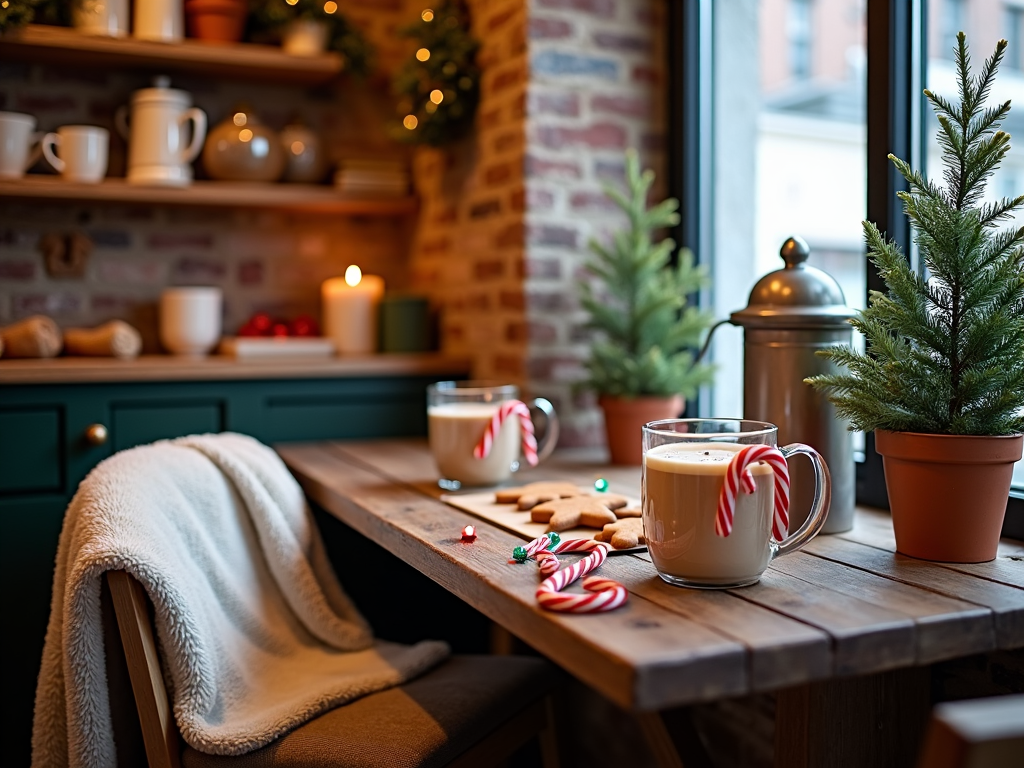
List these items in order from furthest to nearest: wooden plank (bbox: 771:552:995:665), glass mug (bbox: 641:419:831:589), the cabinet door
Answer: the cabinet door < glass mug (bbox: 641:419:831:589) < wooden plank (bbox: 771:552:995:665)

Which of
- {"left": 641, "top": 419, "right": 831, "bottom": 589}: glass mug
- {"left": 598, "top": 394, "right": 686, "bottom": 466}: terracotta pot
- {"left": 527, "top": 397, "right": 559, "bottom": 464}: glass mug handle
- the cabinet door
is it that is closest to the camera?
{"left": 641, "top": 419, "right": 831, "bottom": 589}: glass mug

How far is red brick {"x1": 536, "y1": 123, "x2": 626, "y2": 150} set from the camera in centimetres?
235

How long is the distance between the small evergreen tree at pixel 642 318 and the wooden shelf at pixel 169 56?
957mm

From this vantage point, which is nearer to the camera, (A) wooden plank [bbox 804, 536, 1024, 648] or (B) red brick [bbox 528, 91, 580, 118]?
(A) wooden plank [bbox 804, 536, 1024, 648]

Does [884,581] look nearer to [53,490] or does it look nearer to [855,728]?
[855,728]

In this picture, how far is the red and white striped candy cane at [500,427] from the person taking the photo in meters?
1.80

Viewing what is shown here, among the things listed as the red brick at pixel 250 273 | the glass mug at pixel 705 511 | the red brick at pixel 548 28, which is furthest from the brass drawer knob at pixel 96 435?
the glass mug at pixel 705 511

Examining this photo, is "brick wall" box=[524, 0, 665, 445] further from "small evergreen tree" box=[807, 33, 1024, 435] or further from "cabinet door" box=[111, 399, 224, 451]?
"small evergreen tree" box=[807, 33, 1024, 435]

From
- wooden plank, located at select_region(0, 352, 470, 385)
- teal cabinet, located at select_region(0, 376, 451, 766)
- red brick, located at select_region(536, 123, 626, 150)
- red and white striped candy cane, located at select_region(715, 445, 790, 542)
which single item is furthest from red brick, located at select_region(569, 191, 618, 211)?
red and white striped candy cane, located at select_region(715, 445, 790, 542)

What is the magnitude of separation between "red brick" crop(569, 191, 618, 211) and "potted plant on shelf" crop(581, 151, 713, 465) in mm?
149

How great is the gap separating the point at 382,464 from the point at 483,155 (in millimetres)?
846

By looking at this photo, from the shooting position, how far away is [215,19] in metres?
2.56

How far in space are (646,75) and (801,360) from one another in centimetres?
122

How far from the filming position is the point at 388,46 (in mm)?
2887
